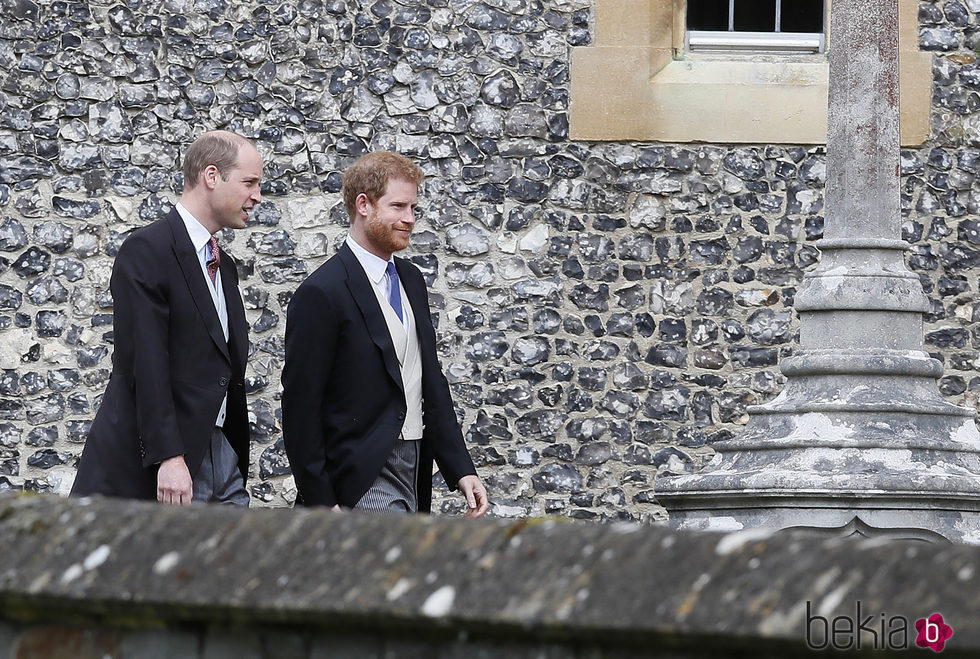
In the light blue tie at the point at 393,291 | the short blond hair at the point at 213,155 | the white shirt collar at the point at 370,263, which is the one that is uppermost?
the short blond hair at the point at 213,155

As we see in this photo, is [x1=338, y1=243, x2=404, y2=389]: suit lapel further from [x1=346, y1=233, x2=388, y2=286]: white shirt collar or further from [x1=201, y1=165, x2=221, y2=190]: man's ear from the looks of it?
[x1=201, y1=165, x2=221, y2=190]: man's ear

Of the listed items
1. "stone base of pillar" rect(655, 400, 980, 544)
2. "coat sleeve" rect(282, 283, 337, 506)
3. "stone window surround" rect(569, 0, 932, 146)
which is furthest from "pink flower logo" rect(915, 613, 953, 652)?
"stone window surround" rect(569, 0, 932, 146)

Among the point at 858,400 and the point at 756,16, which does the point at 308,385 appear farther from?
the point at 756,16

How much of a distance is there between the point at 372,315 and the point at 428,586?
210 centimetres

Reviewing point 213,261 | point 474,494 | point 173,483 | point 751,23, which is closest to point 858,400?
point 474,494

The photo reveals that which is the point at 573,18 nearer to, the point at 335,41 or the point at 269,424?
the point at 335,41


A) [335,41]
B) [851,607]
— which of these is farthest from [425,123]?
[851,607]

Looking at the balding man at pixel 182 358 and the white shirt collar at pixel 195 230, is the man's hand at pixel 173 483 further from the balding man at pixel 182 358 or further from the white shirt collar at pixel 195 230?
the white shirt collar at pixel 195 230

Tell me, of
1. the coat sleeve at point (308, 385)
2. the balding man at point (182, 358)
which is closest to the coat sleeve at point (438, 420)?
the coat sleeve at point (308, 385)

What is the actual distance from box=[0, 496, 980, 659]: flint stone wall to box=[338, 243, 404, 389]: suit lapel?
68.6 inches

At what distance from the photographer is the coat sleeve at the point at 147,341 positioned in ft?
12.3

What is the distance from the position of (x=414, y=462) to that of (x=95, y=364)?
150 inches

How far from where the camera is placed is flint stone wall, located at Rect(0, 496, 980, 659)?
1.91 meters

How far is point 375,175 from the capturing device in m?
4.14
